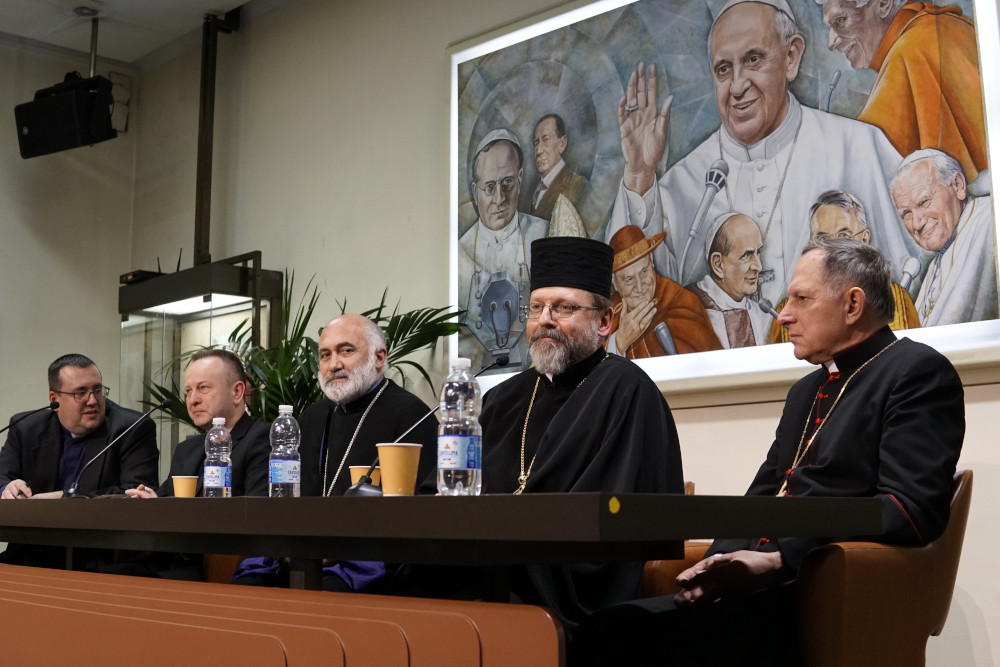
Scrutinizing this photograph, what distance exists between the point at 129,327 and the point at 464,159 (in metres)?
2.75

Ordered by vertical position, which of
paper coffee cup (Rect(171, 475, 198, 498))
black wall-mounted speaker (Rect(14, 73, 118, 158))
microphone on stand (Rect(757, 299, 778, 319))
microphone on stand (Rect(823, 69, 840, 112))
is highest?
black wall-mounted speaker (Rect(14, 73, 118, 158))

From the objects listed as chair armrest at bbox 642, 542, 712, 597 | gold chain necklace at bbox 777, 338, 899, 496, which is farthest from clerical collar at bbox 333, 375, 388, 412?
gold chain necklace at bbox 777, 338, 899, 496

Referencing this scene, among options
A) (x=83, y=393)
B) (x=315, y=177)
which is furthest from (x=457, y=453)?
(x=315, y=177)

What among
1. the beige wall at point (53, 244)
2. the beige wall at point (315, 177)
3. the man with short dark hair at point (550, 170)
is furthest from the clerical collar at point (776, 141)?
the beige wall at point (53, 244)

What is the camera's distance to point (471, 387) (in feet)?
8.20

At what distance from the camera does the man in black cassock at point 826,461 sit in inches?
89.0

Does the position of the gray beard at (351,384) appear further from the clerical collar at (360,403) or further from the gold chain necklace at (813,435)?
the gold chain necklace at (813,435)

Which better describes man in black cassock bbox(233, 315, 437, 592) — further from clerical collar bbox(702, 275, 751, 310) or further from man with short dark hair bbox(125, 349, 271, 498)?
clerical collar bbox(702, 275, 751, 310)

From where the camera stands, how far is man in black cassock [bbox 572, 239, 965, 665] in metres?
2.26

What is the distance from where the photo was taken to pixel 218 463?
3785 millimetres

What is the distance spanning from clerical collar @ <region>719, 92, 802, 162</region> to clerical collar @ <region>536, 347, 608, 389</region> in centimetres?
148

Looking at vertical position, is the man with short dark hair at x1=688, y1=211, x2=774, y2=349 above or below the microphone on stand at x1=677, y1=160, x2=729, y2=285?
below

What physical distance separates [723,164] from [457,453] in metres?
2.71

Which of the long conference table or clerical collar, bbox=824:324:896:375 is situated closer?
the long conference table
